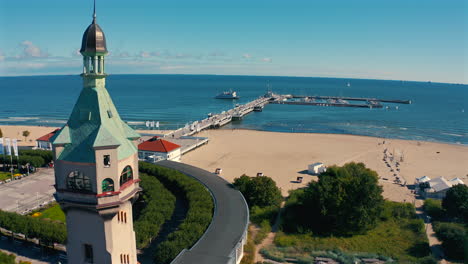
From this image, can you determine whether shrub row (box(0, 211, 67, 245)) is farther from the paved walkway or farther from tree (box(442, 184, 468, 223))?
tree (box(442, 184, 468, 223))

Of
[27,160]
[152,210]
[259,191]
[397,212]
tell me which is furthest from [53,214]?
[397,212]

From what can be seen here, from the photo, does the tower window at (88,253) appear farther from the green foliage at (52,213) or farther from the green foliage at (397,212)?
the green foliage at (397,212)

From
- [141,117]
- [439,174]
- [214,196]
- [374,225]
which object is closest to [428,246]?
[374,225]

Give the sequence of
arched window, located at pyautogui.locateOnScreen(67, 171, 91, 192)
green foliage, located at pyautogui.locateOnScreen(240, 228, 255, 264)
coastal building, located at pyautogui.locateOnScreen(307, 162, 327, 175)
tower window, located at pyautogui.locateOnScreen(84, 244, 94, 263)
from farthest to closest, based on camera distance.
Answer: coastal building, located at pyautogui.locateOnScreen(307, 162, 327, 175) < green foliage, located at pyautogui.locateOnScreen(240, 228, 255, 264) < tower window, located at pyautogui.locateOnScreen(84, 244, 94, 263) < arched window, located at pyautogui.locateOnScreen(67, 171, 91, 192)

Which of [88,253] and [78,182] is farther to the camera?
[88,253]

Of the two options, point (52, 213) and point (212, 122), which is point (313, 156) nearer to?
point (212, 122)

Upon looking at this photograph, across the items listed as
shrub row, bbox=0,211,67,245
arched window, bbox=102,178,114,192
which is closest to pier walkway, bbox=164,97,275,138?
shrub row, bbox=0,211,67,245

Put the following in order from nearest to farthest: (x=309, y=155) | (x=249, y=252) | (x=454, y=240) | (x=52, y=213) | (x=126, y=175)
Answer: (x=126, y=175) → (x=249, y=252) → (x=454, y=240) → (x=52, y=213) → (x=309, y=155)
